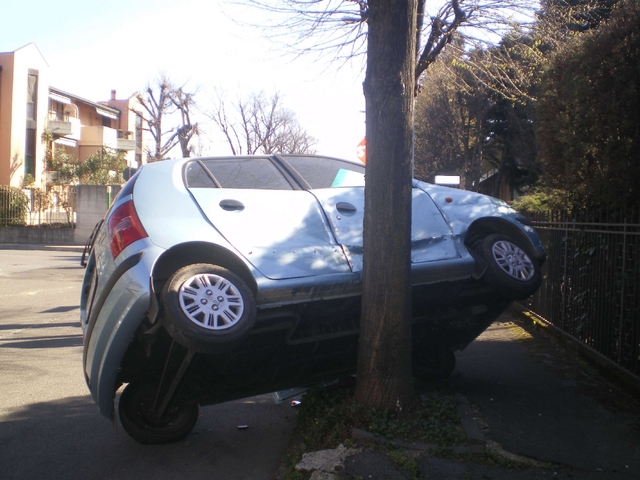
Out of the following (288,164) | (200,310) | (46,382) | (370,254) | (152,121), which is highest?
(152,121)

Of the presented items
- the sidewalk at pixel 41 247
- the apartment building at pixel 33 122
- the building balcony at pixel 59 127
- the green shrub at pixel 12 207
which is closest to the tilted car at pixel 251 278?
the sidewalk at pixel 41 247

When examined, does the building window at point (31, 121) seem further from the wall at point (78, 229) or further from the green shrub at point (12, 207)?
the wall at point (78, 229)

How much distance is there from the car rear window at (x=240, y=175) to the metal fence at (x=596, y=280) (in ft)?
11.4

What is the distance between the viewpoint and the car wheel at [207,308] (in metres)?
3.94

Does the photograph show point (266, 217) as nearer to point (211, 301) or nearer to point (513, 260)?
point (211, 301)

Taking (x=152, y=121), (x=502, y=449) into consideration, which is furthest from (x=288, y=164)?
(x=152, y=121)

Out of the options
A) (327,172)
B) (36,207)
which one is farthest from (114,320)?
(36,207)

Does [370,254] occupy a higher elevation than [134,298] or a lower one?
higher

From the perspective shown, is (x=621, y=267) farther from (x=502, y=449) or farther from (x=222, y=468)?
(x=222, y=468)

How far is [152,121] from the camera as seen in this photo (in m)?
41.3

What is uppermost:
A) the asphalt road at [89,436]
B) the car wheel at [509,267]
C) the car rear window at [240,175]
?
the car rear window at [240,175]

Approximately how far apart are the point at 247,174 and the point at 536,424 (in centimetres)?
294

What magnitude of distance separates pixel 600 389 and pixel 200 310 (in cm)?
422

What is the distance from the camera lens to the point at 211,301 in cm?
409
